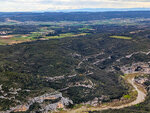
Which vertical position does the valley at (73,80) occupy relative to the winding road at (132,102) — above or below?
above

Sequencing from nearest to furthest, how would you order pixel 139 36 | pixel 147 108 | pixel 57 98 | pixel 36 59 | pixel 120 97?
pixel 147 108 < pixel 57 98 < pixel 120 97 < pixel 36 59 < pixel 139 36

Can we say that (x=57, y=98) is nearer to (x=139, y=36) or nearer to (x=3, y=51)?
(x=3, y=51)

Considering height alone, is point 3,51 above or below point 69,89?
above

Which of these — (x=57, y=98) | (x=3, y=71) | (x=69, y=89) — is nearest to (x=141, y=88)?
(x=69, y=89)

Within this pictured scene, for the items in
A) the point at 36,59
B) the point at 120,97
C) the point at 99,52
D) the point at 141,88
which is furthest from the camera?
the point at 99,52

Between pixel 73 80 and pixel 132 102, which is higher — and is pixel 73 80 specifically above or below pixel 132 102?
above

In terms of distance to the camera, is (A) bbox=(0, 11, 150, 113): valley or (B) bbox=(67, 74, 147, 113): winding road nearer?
(A) bbox=(0, 11, 150, 113): valley

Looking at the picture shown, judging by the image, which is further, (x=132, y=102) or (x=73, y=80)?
(x=73, y=80)

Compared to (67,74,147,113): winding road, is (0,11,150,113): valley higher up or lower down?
higher up

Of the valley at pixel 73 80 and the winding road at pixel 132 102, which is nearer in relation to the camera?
the valley at pixel 73 80

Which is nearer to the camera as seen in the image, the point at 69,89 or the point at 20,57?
the point at 69,89
